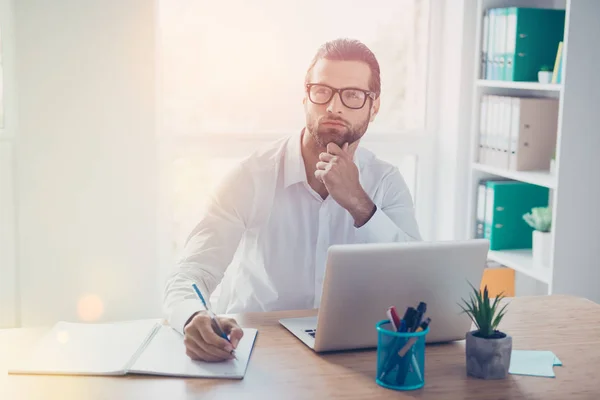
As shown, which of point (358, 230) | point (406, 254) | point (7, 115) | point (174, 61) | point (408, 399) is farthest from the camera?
point (174, 61)

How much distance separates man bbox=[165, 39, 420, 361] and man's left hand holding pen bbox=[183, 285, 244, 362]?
573 millimetres

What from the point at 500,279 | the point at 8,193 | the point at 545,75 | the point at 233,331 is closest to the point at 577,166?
the point at 545,75

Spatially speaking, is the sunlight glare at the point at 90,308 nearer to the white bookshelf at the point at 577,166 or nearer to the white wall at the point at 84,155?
the white wall at the point at 84,155

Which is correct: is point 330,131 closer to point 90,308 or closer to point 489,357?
point 489,357

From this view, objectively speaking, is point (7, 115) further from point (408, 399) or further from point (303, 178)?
point (408, 399)

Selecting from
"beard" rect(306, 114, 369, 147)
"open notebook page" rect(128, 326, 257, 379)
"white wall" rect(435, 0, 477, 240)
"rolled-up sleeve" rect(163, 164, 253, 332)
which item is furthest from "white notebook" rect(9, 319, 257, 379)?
"white wall" rect(435, 0, 477, 240)

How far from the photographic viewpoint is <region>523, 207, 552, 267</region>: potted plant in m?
3.34

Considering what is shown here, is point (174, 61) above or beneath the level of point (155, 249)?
above

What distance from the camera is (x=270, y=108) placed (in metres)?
3.82

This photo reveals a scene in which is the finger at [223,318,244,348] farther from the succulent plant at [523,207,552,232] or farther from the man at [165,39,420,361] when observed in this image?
the succulent plant at [523,207,552,232]

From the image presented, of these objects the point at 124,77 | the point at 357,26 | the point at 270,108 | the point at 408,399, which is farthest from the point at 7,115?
the point at 408,399

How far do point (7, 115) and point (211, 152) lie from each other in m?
0.90

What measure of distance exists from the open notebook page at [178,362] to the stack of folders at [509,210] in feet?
7.17

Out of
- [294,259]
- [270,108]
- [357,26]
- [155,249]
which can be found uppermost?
[357,26]
